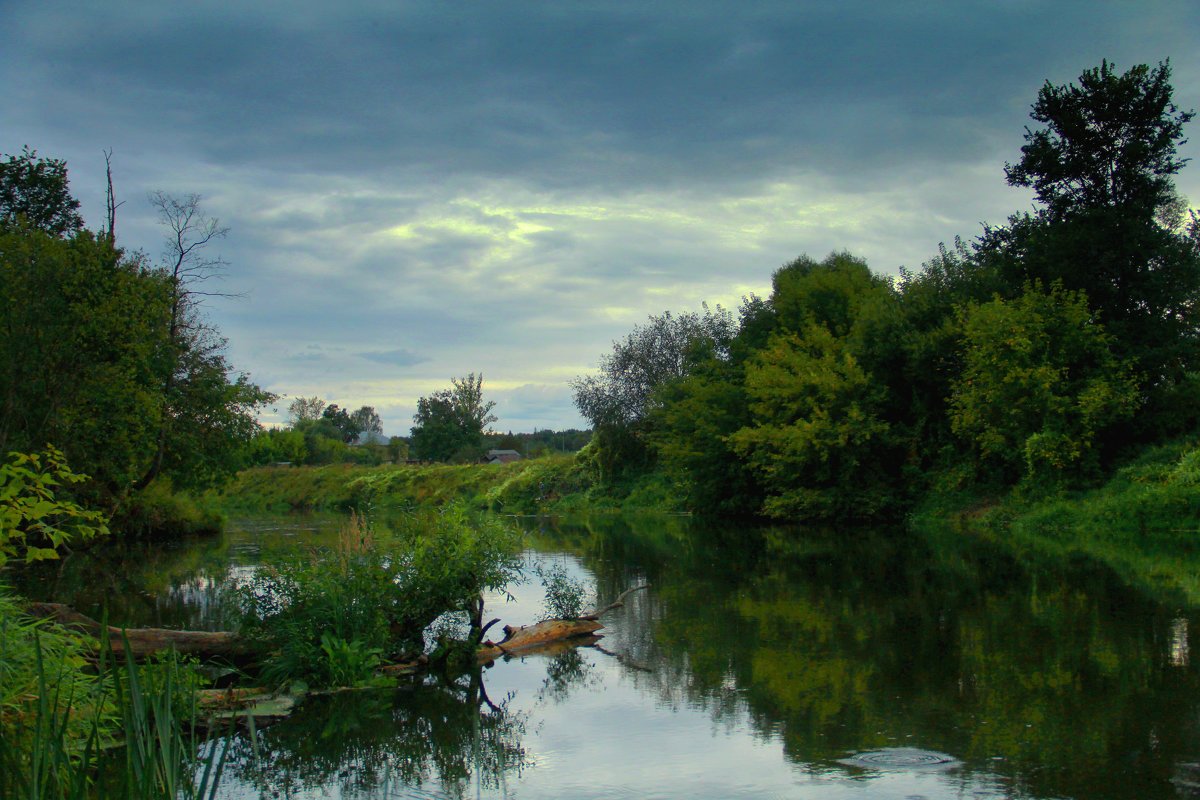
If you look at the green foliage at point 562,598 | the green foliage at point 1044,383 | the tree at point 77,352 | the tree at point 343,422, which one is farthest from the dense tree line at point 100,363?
the tree at point 343,422

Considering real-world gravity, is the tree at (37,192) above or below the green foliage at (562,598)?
above

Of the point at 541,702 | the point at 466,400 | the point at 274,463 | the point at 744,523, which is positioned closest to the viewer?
the point at 541,702

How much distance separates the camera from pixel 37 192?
3328 cm

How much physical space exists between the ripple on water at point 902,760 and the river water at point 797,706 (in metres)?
0.03

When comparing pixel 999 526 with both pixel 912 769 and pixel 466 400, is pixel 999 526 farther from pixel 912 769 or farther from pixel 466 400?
pixel 466 400

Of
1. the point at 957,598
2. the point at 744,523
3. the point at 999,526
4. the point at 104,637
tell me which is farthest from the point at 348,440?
the point at 104,637

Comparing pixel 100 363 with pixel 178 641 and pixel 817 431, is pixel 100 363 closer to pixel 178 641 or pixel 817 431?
pixel 178 641

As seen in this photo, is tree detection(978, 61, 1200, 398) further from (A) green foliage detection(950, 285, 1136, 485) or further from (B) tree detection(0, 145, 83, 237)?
(B) tree detection(0, 145, 83, 237)

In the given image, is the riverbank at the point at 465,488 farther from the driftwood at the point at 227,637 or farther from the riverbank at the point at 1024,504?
the driftwood at the point at 227,637

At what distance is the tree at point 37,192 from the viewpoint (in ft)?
107

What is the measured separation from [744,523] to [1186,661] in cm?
2874

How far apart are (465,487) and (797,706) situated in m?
54.0

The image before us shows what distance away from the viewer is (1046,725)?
28.1 feet

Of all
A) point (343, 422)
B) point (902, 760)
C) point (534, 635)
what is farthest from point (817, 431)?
point (343, 422)
